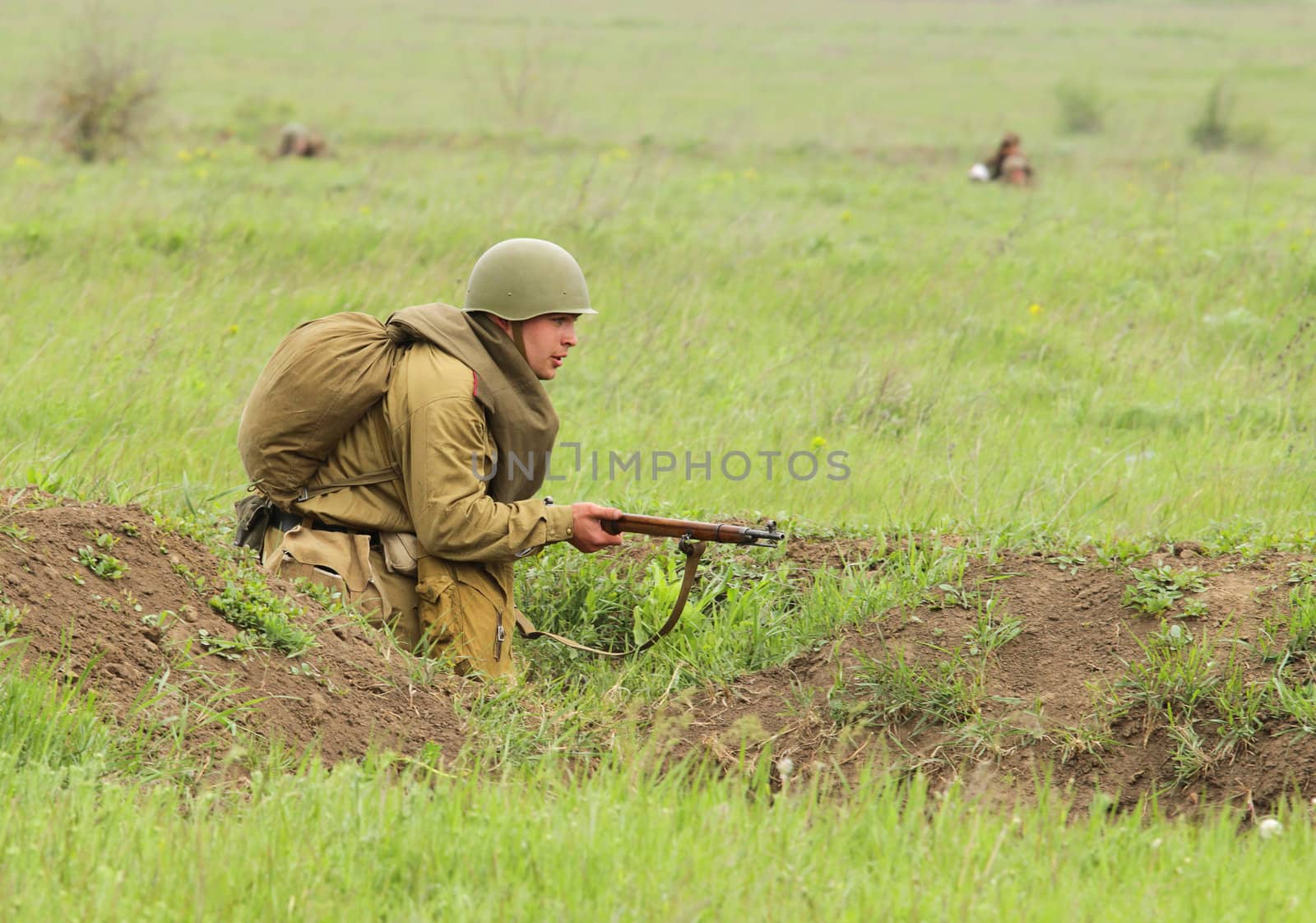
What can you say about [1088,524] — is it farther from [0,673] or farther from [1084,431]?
[0,673]

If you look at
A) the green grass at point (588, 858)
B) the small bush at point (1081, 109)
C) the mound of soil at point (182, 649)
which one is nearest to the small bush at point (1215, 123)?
the small bush at point (1081, 109)

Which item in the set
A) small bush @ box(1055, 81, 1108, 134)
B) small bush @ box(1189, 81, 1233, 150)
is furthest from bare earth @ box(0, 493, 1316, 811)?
small bush @ box(1055, 81, 1108, 134)

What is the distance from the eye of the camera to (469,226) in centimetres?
1064

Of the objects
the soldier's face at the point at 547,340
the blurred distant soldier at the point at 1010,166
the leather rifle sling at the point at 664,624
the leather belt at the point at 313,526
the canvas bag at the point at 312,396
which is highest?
the blurred distant soldier at the point at 1010,166

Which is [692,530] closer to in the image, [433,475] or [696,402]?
[433,475]

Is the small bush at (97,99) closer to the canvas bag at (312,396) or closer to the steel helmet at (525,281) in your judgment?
the canvas bag at (312,396)

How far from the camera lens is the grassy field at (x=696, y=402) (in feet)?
8.89

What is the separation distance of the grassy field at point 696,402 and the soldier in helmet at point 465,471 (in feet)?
1.64

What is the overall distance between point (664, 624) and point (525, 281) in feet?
4.27

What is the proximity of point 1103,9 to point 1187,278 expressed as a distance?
3013 inches

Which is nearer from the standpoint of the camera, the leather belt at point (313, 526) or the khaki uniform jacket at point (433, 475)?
the khaki uniform jacket at point (433, 475)

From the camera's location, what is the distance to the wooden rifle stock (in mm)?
4508

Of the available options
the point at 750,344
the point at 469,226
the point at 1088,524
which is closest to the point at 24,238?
the point at 469,226

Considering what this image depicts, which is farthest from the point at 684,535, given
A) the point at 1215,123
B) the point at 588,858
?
the point at 1215,123
